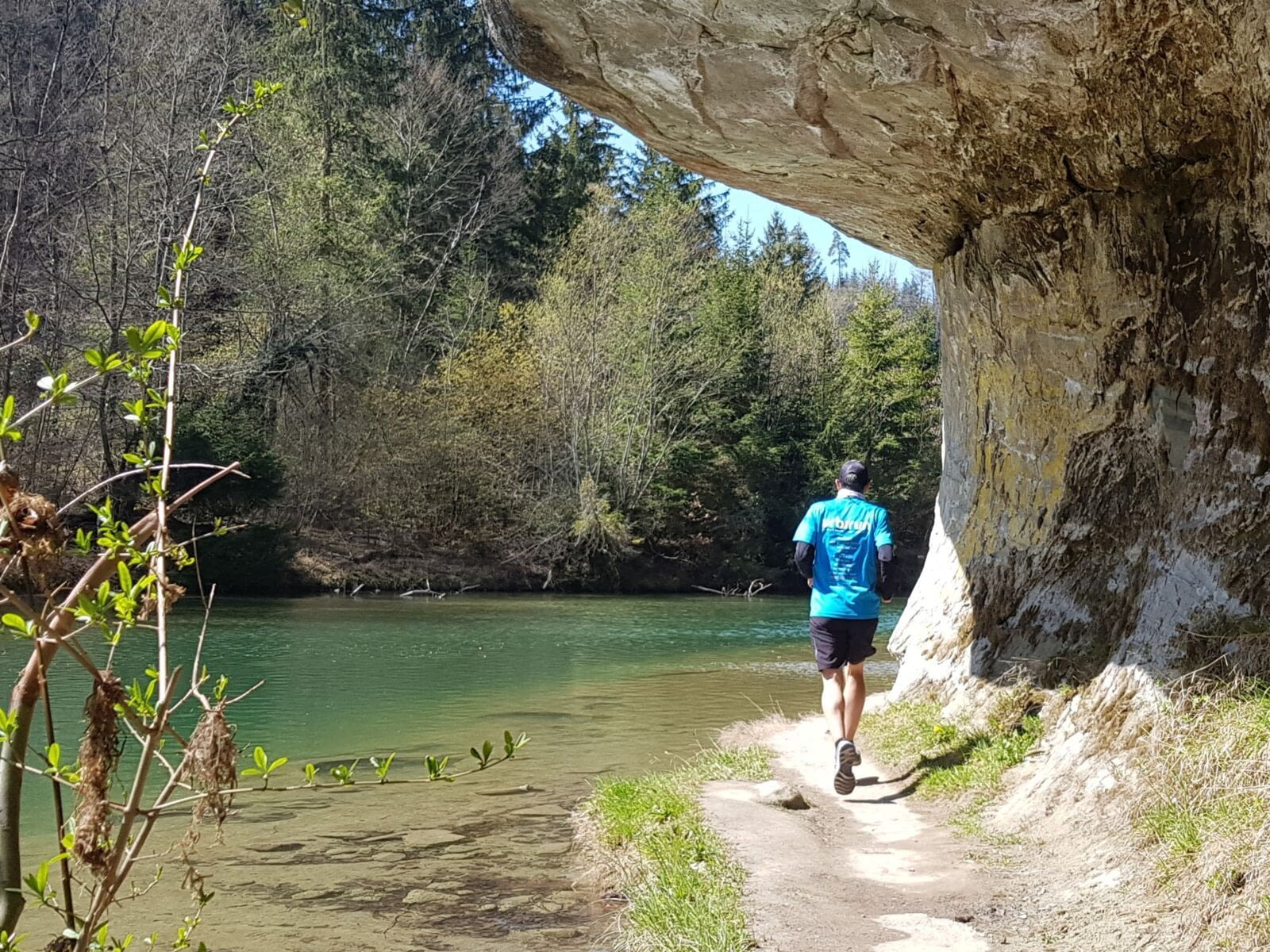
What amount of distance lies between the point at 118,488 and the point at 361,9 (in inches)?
806

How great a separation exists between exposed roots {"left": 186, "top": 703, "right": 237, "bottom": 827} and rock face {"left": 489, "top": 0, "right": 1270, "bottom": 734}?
166 inches

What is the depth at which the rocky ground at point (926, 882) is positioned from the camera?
3.98 metres

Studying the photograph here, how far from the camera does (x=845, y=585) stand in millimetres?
6406

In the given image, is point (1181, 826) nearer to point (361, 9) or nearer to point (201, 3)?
point (201, 3)

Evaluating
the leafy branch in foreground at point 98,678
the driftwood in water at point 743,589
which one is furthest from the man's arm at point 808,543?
the driftwood in water at point 743,589

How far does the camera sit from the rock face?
515 centimetres

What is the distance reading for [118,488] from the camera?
78.8 feet

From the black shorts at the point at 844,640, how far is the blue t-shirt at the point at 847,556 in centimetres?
4

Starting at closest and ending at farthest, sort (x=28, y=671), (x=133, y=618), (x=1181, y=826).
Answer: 1. (x=28, y=671)
2. (x=133, y=618)
3. (x=1181, y=826)

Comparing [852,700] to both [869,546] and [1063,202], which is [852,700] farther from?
[1063,202]

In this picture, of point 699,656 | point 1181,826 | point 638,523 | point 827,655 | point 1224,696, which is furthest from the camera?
point 638,523

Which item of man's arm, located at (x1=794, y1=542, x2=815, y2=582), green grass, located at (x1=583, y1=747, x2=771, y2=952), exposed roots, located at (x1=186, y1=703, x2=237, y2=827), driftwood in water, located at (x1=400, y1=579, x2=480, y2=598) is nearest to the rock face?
man's arm, located at (x1=794, y1=542, x2=815, y2=582)

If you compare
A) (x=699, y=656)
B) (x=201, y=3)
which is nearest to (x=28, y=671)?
(x=699, y=656)

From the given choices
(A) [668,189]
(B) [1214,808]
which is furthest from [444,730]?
(A) [668,189]
